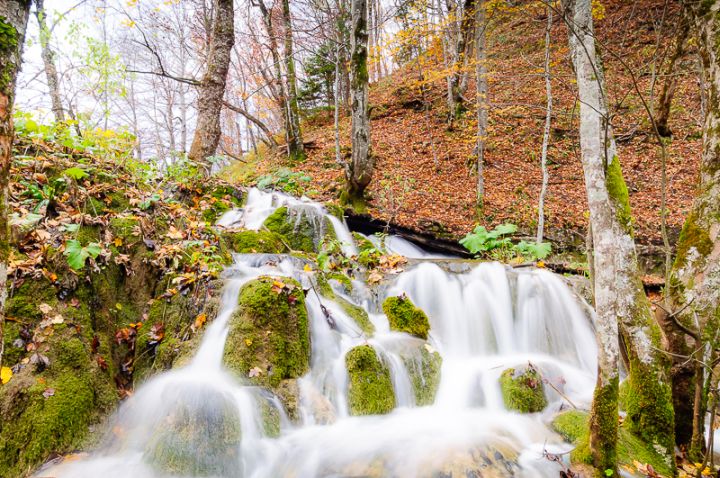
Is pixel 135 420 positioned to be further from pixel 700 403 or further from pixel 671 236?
pixel 671 236

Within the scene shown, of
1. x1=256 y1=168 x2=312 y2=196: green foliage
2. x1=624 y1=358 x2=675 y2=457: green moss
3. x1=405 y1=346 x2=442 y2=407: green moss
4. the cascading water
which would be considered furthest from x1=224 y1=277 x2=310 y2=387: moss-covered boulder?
x1=256 y1=168 x2=312 y2=196: green foliage

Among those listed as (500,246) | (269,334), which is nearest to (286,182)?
(500,246)

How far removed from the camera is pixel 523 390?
4242 millimetres

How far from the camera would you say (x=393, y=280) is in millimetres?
6391

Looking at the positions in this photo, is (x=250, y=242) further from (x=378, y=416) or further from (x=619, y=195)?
(x=619, y=195)

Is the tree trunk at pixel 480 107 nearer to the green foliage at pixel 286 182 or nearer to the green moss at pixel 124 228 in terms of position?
the green foliage at pixel 286 182

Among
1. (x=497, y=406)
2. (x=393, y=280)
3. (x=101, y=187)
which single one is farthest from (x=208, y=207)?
(x=497, y=406)

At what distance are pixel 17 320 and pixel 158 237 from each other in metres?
1.69

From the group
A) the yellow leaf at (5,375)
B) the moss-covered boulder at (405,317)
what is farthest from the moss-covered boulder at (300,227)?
the yellow leaf at (5,375)

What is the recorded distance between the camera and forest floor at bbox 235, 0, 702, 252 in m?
10.1

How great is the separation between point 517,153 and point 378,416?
12526 millimetres

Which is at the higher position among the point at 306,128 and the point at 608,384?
the point at 306,128

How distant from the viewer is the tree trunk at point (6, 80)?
149 centimetres

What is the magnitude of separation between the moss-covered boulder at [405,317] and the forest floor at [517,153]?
178 inches
